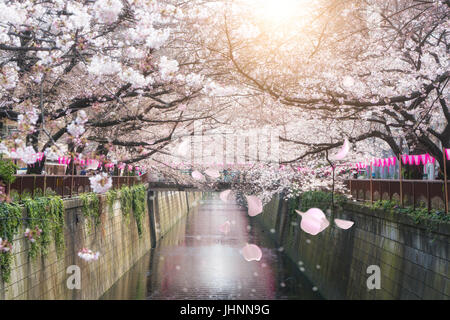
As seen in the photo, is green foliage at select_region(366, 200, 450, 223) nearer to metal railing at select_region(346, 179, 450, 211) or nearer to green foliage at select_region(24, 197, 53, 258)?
metal railing at select_region(346, 179, 450, 211)

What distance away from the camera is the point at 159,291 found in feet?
69.4

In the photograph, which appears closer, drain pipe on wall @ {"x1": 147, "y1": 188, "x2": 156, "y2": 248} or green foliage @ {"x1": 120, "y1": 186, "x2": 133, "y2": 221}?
green foliage @ {"x1": 120, "y1": 186, "x2": 133, "y2": 221}

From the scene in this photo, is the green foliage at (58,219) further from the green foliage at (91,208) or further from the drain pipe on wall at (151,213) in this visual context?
the drain pipe on wall at (151,213)

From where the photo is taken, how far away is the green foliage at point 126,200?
77.8 feet

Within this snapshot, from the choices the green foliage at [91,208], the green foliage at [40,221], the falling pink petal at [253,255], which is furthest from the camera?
the falling pink petal at [253,255]

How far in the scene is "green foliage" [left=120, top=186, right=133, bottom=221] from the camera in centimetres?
2372

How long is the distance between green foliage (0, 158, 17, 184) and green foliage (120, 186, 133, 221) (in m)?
12.8

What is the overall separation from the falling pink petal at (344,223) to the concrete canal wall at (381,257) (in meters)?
0.15

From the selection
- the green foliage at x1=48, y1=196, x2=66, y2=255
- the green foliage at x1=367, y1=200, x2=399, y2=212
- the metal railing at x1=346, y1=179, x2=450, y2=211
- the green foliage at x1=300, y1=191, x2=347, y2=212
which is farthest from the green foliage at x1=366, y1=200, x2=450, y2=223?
the green foliage at x1=48, y1=196, x2=66, y2=255

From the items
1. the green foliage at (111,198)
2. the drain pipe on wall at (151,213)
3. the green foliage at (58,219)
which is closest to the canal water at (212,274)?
the drain pipe on wall at (151,213)

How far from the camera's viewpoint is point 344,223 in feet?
59.6

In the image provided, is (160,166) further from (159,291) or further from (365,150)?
(365,150)
